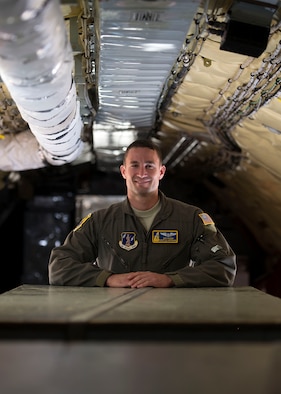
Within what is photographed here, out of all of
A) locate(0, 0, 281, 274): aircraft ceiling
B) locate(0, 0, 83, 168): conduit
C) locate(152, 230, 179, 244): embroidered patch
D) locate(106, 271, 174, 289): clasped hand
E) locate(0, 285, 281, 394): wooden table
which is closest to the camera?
locate(0, 285, 281, 394): wooden table

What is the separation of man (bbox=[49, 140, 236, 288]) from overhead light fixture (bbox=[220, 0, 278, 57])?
926 mm

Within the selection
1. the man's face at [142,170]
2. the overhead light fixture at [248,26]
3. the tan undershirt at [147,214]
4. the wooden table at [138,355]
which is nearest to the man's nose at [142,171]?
the man's face at [142,170]

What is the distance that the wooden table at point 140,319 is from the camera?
134 cm

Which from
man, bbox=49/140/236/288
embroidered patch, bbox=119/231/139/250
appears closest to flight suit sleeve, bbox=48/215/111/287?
man, bbox=49/140/236/288

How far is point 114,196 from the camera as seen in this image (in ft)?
21.9

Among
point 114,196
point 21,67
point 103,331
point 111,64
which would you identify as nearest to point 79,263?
point 111,64

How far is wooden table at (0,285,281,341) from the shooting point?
134 cm

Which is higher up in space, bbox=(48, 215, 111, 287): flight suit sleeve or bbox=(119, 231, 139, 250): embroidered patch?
bbox=(119, 231, 139, 250): embroidered patch

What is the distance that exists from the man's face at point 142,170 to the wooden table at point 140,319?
104 centimetres

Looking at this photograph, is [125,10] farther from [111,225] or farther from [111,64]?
[111,225]

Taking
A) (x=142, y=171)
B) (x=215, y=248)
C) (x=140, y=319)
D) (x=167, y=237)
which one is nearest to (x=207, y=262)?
(x=215, y=248)

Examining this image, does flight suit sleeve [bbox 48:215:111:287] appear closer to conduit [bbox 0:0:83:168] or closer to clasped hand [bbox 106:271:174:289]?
clasped hand [bbox 106:271:174:289]

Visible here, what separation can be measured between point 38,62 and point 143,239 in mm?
1226

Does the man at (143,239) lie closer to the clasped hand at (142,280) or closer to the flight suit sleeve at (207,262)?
the flight suit sleeve at (207,262)
